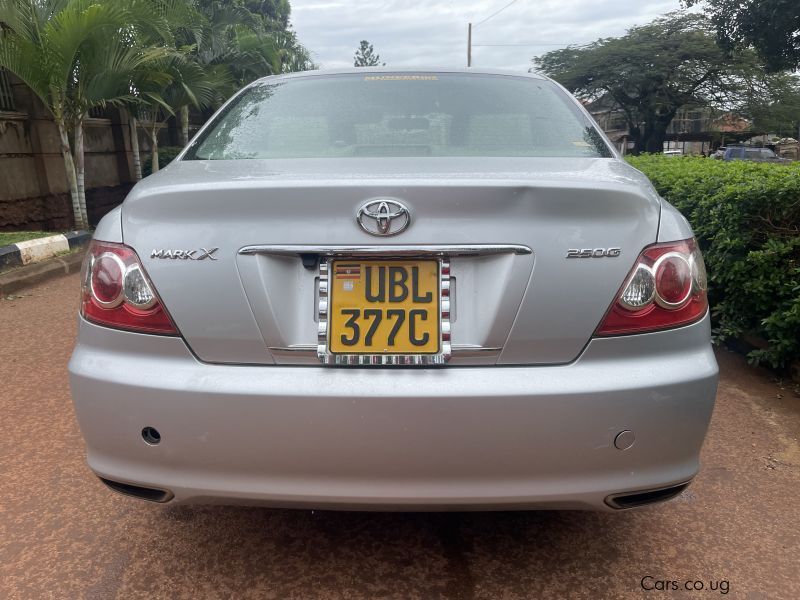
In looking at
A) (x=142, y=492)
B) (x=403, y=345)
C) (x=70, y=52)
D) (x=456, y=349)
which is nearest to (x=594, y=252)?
(x=456, y=349)

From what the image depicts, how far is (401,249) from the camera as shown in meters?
1.55

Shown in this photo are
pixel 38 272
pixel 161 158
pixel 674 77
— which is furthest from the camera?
pixel 674 77

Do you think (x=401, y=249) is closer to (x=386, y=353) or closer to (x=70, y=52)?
(x=386, y=353)

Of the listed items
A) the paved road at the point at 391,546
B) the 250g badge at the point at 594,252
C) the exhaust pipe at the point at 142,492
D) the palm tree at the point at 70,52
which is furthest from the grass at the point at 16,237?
the 250g badge at the point at 594,252

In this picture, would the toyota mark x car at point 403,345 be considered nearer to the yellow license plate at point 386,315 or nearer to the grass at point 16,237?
the yellow license plate at point 386,315

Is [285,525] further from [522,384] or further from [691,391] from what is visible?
[691,391]

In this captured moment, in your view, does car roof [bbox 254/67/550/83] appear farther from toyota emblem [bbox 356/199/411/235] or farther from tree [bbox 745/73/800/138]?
tree [bbox 745/73/800/138]

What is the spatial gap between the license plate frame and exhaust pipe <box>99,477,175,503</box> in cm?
56

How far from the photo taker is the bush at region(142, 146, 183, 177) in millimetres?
12932

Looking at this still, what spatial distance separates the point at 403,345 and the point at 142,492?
2.59 ft

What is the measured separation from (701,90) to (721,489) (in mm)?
38223

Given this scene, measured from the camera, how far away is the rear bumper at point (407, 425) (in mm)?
1525

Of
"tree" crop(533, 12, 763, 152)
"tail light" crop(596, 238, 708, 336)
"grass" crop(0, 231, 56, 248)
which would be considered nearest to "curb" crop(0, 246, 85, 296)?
"grass" crop(0, 231, 56, 248)

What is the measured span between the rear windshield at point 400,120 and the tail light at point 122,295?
61 cm
